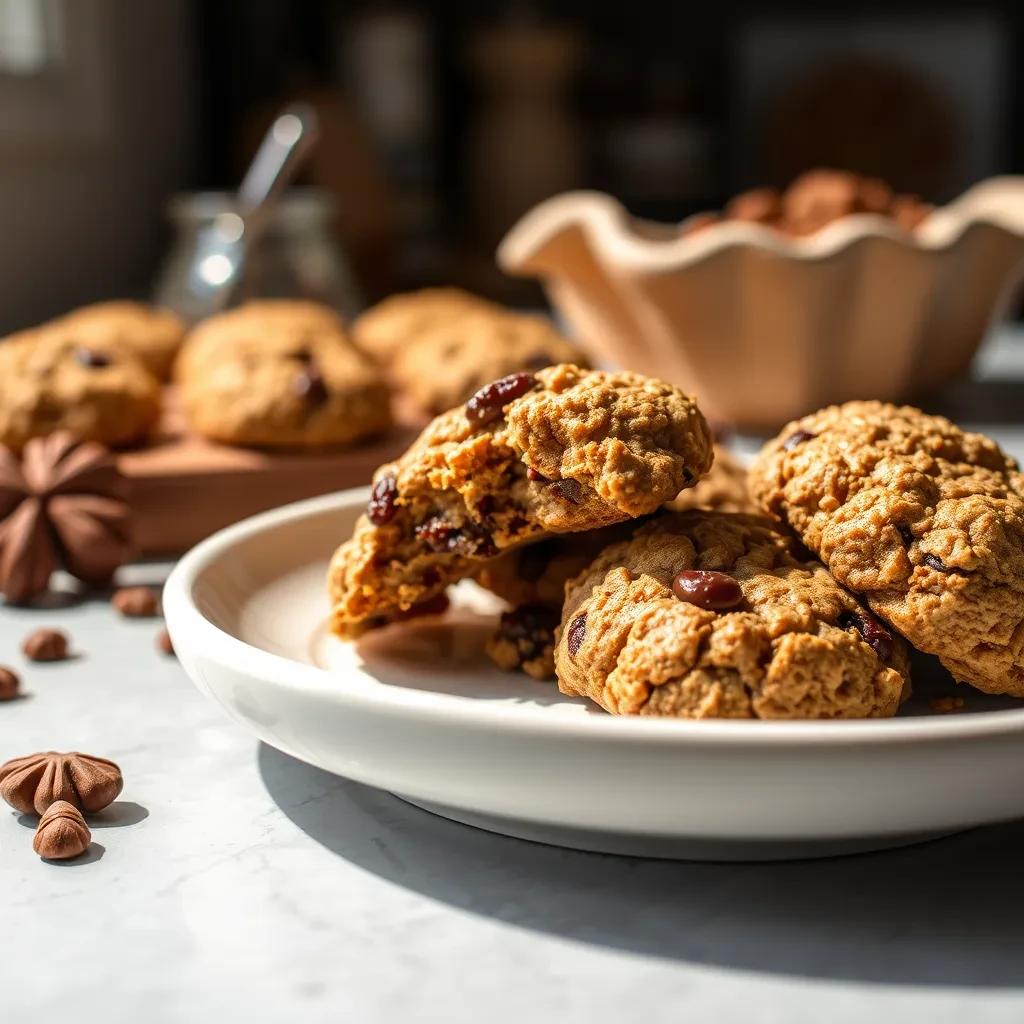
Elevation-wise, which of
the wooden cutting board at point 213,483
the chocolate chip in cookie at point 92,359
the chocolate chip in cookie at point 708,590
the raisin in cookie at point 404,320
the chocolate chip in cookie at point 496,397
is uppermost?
the chocolate chip in cookie at point 496,397

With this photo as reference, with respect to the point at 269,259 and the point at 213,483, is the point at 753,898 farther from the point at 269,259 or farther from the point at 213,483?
the point at 269,259

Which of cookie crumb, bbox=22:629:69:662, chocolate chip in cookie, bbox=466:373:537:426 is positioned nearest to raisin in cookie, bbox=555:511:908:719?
chocolate chip in cookie, bbox=466:373:537:426

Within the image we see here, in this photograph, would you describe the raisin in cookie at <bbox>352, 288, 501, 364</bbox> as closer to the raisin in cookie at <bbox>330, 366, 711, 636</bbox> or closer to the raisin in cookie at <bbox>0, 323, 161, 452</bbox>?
the raisin in cookie at <bbox>0, 323, 161, 452</bbox>

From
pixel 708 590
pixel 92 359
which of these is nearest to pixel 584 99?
pixel 92 359

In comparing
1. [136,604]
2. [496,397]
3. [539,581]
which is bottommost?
[136,604]

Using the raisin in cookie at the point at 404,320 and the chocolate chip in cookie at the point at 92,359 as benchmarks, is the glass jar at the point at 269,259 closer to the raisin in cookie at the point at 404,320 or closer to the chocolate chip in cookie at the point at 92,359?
the raisin in cookie at the point at 404,320

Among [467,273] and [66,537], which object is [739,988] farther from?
[467,273]

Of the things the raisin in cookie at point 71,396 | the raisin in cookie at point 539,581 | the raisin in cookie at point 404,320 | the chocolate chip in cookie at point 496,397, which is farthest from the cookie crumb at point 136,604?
the raisin in cookie at point 404,320
